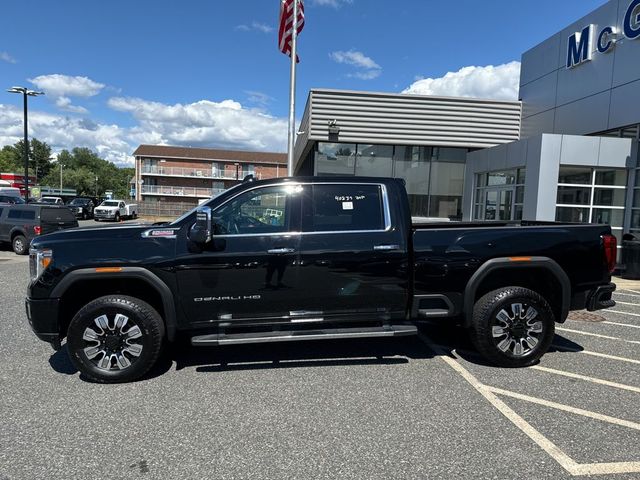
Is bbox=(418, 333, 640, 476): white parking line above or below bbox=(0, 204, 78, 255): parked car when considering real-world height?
below

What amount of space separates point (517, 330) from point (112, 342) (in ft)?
13.3

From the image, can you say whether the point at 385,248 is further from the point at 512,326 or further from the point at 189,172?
the point at 189,172

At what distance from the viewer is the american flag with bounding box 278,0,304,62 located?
537 inches

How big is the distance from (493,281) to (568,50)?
39.1 ft

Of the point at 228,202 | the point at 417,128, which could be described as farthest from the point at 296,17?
the point at 228,202

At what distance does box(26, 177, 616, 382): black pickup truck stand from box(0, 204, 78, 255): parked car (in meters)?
12.3

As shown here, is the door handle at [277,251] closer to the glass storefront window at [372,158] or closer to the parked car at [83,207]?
the glass storefront window at [372,158]

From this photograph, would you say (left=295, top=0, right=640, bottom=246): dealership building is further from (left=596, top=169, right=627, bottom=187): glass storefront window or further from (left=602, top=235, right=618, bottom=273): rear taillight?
(left=602, top=235, right=618, bottom=273): rear taillight

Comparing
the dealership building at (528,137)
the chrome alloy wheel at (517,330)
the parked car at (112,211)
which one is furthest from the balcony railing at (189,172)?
the chrome alloy wheel at (517,330)

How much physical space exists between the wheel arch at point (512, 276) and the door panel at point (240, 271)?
1.83m

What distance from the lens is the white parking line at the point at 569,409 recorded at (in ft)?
12.0

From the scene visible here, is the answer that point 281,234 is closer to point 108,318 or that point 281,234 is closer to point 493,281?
point 108,318

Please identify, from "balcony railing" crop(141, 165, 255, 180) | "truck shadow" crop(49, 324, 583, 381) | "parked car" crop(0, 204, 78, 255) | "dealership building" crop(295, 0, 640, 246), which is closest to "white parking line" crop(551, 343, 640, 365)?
"truck shadow" crop(49, 324, 583, 381)

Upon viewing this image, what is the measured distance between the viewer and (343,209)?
473cm
